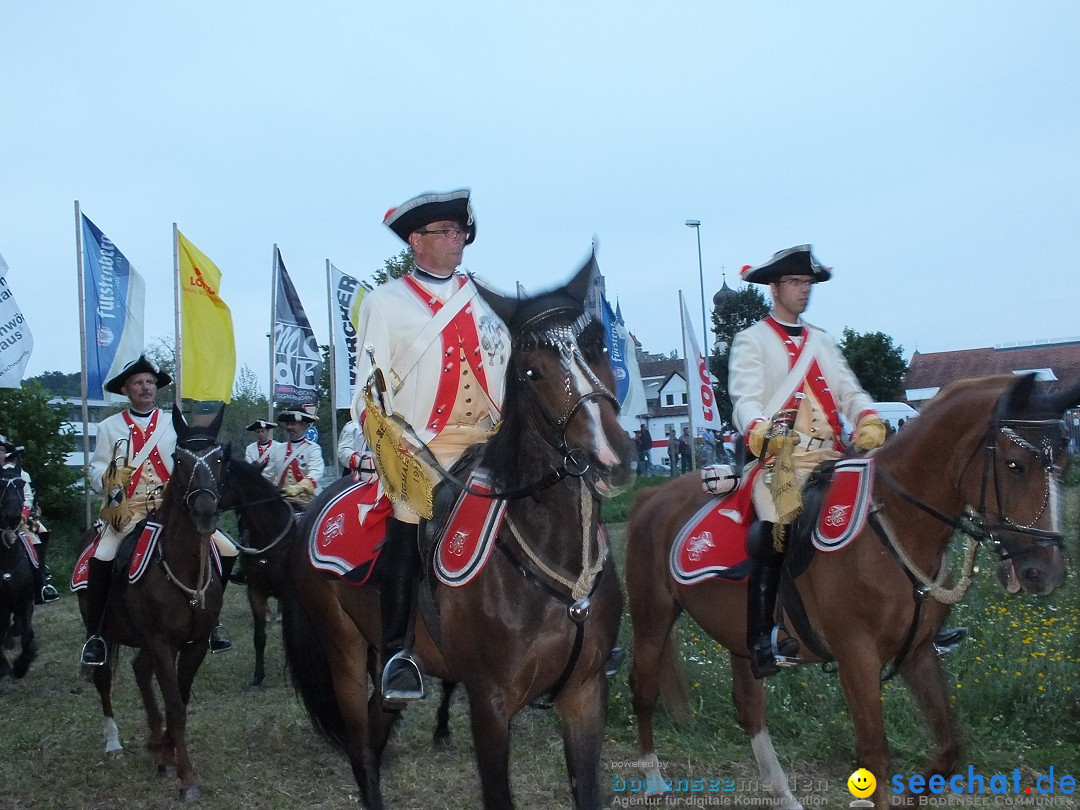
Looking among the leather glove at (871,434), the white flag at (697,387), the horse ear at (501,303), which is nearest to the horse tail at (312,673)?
the horse ear at (501,303)

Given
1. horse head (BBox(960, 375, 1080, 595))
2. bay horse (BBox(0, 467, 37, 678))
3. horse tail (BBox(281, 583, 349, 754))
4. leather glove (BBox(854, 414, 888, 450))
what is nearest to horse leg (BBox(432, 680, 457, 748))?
horse tail (BBox(281, 583, 349, 754))

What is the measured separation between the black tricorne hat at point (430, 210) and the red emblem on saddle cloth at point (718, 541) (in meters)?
2.39

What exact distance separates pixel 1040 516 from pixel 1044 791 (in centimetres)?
238

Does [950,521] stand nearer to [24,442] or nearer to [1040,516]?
[1040,516]

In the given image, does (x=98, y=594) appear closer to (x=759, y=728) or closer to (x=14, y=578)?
(x=14, y=578)

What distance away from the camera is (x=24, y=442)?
62.4 feet

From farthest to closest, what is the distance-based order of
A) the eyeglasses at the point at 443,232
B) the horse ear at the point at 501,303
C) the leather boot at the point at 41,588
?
the leather boot at the point at 41,588, the eyeglasses at the point at 443,232, the horse ear at the point at 501,303

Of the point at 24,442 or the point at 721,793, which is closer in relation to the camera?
the point at 721,793

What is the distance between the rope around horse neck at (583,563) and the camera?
4133 millimetres

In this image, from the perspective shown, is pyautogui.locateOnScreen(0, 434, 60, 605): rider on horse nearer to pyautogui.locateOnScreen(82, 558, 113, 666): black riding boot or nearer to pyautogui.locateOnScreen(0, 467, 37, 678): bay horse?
pyautogui.locateOnScreen(0, 467, 37, 678): bay horse

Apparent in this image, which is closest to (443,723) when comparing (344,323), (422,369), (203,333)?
(422,369)

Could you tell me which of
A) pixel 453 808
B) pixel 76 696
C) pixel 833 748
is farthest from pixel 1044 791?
pixel 76 696

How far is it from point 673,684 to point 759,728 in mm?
722

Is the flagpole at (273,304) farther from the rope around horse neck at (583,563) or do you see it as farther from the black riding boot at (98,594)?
the rope around horse neck at (583,563)
